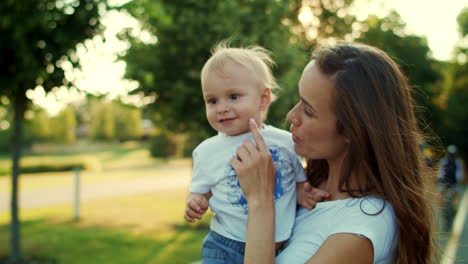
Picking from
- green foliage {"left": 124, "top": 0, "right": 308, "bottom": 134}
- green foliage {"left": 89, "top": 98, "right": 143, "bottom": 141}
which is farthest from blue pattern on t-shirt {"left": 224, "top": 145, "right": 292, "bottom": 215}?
green foliage {"left": 89, "top": 98, "right": 143, "bottom": 141}

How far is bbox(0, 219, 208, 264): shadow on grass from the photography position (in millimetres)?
6613

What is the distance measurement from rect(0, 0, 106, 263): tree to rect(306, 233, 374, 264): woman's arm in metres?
4.67

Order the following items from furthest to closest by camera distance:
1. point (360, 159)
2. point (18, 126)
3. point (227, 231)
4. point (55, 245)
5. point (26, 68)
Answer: point (55, 245)
point (18, 126)
point (26, 68)
point (227, 231)
point (360, 159)

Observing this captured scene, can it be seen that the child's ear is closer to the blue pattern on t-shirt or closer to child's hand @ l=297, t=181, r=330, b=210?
the blue pattern on t-shirt

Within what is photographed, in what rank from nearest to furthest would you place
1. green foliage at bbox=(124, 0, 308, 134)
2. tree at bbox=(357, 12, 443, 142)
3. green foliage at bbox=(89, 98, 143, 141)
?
green foliage at bbox=(124, 0, 308, 134)
tree at bbox=(357, 12, 443, 142)
green foliage at bbox=(89, 98, 143, 141)

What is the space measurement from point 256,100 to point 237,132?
0.59 ft

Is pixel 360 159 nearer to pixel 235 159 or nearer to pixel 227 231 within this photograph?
pixel 235 159

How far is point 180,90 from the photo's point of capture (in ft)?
26.1

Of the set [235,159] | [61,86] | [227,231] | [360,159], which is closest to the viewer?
[360,159]

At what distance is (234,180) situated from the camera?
1.89 meters

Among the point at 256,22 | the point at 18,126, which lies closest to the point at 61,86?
the point at 18,126

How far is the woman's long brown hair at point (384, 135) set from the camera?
1541mm

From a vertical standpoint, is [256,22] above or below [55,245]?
above

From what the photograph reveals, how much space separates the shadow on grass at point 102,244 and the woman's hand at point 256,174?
5.17 m
